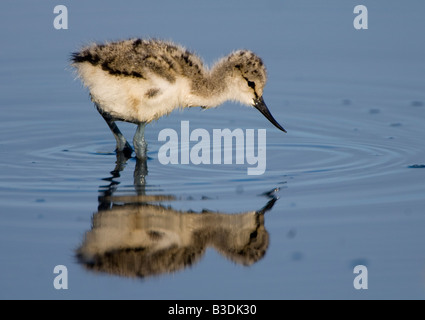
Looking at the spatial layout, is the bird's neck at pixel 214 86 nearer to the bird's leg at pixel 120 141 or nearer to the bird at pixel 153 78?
the bird at pixel 153 78

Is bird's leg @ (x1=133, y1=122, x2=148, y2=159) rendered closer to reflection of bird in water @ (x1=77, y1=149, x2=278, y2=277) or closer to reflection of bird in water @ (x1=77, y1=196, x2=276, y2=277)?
reflection of bird in water @ (x1=77, y1=149, x2=278, y2=277)

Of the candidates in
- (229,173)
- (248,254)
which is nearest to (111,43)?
(229,173)

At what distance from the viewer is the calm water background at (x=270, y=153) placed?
5.35 m

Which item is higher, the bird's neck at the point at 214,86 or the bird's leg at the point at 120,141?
the bird's neck at the point at 214,86

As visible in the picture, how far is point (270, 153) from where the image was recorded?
7914 mm

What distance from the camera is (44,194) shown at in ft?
21.8

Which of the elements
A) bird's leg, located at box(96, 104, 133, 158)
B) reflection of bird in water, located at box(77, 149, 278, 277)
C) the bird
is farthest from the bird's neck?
reflection of bird in water, located at box(77, 149, 278, 277)

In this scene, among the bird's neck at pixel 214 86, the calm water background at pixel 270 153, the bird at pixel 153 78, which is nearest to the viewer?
the calm water background at pixel 270 153

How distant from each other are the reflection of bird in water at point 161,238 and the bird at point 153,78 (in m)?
1.20

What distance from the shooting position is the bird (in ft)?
23.5

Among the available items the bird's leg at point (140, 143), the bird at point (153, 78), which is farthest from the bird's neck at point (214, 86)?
the bird's leg at point (140, 143)
